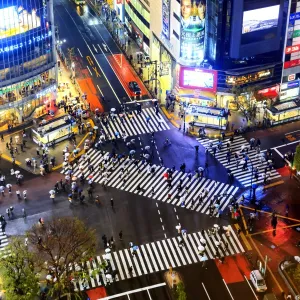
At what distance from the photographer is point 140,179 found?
107 metres

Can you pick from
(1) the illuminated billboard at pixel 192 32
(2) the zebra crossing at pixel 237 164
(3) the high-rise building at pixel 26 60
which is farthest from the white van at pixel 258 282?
(3) the high-rise building at pixel 26 60

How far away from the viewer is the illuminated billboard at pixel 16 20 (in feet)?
368

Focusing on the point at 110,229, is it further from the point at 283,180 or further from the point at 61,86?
the point at 61,86

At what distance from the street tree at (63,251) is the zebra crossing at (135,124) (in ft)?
114

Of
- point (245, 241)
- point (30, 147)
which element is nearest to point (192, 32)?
point (30, 147)

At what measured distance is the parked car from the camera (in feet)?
426

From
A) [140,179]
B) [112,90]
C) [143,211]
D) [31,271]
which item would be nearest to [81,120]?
[112,90]

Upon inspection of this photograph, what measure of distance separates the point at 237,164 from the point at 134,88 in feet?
97.6

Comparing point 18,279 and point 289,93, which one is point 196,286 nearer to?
point 18,279

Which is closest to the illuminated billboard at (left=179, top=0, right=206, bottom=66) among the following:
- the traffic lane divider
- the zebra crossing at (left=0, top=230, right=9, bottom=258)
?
the traffic lane divider

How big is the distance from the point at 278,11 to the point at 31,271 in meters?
63.7

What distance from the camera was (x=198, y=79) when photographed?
402 feet

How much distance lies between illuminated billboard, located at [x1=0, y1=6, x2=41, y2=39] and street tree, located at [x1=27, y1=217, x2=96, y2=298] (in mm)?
40340

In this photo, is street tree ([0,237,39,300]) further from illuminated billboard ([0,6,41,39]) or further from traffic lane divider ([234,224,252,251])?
illuminated billboard ([0,6,41,39])
